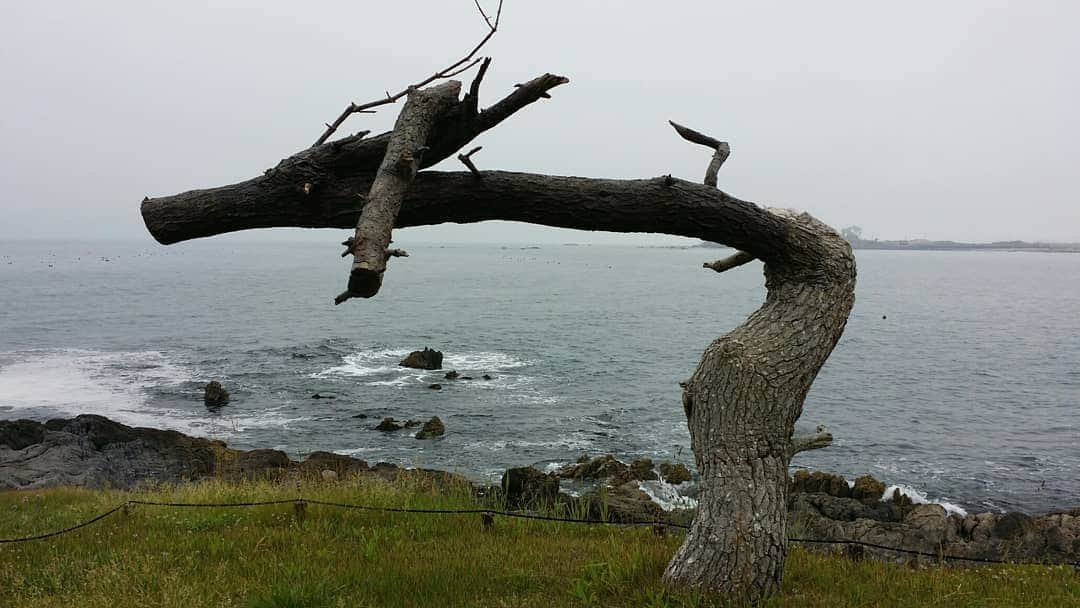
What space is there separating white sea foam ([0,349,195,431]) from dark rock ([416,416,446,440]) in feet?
28.4

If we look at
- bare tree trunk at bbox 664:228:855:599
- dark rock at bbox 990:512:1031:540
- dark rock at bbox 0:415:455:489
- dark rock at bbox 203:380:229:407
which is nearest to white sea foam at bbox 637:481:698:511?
dark rock at bbox 0:415:455:489

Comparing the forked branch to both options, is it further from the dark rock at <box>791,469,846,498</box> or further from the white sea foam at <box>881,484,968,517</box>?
the white sea foam at <box>881,484,968,517</box>

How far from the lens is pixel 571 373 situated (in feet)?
117

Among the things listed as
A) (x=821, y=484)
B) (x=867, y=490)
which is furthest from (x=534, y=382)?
(x=867, y=490)

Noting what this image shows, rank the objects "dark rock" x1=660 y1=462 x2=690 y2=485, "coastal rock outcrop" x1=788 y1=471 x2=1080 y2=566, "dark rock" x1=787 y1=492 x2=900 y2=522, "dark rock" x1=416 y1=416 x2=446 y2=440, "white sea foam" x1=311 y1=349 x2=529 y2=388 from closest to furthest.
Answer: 1. "coastal rock outcrop" x1=788 y1=471 x2=1080 y2=566
2. "dark rock" x1=787 y1=492 x2=900 y2=522
3. "dark rock" x1=660 y1=462 x2=690 y2=485
4. "dark rock" x1=416 y1=416 x2=446 y2=440
5. "white sea foam" x1=311 y1=349 x2=529 y2=388

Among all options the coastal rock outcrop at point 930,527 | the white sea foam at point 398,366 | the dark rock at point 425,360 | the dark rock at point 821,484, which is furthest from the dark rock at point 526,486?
the dark rock at point 425,360

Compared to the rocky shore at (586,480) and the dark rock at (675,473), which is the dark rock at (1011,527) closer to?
the rocky shore at (586,480)

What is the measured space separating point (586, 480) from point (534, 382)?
1367 cm

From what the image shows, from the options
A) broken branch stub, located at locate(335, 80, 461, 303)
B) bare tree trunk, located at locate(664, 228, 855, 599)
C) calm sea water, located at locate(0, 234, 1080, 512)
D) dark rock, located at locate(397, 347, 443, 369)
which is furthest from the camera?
dark rock, located at locate(397, 347, 443, 369)

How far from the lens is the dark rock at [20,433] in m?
21.3

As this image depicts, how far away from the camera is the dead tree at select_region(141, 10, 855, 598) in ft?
16.8

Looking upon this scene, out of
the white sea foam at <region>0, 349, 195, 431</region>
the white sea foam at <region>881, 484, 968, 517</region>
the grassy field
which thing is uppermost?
the grassy field

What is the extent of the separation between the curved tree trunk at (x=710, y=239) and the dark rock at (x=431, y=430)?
749 inches

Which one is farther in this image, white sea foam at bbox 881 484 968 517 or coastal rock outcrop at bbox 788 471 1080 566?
white sea foam at bbox 881 484 968 517
